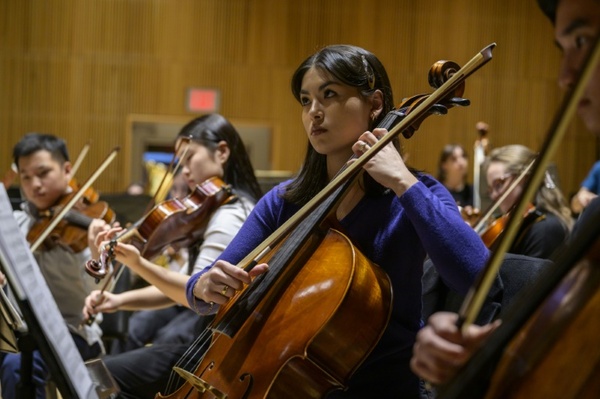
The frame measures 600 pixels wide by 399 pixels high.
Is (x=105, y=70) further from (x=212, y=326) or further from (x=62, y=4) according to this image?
(x=212, y=326)

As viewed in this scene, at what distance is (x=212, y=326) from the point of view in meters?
1.62

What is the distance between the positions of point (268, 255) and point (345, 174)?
331 mm

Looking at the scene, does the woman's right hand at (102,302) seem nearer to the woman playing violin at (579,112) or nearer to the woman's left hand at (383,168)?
the woman's left hand at (383,168)

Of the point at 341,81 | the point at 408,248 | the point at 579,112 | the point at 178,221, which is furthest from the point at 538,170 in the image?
the point at 178,221

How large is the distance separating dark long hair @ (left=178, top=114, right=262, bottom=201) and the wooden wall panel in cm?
425

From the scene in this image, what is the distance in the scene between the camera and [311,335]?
1.42 m

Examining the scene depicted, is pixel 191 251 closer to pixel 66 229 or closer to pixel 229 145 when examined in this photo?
pixel 229 145

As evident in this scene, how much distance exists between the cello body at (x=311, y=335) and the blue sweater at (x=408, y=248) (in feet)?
0.35

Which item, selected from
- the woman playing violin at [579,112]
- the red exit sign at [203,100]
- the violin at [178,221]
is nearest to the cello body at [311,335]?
the woman playing violin at [579,112]

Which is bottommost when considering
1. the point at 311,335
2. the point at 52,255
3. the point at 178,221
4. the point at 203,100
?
the point at 203,100

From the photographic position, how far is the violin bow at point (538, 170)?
2.50ft

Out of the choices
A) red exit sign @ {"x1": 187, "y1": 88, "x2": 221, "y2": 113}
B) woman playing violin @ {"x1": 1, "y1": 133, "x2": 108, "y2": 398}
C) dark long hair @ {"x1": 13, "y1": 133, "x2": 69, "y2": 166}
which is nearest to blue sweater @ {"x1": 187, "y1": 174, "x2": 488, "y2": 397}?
woman playing violin @ {"x1": 1, "y1": 133, "x2": 108, "y2": 398}

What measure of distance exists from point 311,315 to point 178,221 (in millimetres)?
1231

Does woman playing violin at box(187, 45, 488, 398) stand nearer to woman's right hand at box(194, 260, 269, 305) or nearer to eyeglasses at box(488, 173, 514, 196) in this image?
woman's right hand at box(194, 260, 269, 305)
